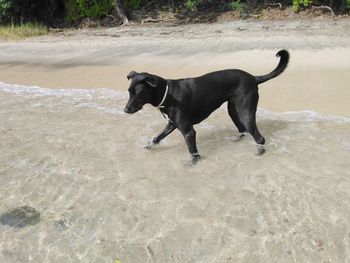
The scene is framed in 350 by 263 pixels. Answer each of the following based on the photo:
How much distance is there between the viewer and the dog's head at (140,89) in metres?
4.66

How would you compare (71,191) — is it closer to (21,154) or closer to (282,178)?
(21,154)

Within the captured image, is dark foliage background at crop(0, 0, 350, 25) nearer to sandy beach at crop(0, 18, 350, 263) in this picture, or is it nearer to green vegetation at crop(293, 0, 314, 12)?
green vegetation at crop(293, 0, 314, 12)

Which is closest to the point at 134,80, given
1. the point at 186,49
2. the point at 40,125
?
the point at 40,125

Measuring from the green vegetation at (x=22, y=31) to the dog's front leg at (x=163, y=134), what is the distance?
39.9 feet

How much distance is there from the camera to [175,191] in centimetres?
491

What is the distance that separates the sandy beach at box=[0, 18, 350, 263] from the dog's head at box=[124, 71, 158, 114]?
963mm

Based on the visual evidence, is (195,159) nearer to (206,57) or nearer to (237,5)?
(206,57)

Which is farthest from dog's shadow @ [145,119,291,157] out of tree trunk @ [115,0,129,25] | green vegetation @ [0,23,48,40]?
green vegetation @ [0,23,48,40]

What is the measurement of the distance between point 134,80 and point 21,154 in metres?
2.26

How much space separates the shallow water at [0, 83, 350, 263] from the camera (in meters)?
3.99

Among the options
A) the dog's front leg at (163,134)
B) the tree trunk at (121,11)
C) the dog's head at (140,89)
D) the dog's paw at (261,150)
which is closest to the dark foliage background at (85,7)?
the tree trunk at (121,11)

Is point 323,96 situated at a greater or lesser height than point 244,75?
lesser

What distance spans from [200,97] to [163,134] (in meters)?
0.75

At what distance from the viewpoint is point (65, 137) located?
660 centimetres
